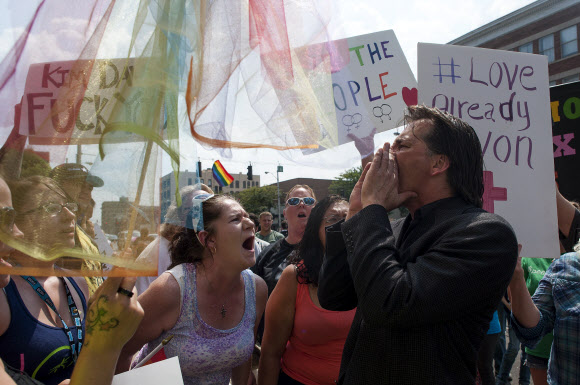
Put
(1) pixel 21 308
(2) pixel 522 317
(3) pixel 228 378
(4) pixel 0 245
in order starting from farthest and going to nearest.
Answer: (3) pixel 228 378, (2) pixel 522 317, (1) pixel 21 308, (4) pixel 0 245

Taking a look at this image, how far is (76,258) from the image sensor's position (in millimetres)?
848

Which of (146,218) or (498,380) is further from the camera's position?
(498,380)

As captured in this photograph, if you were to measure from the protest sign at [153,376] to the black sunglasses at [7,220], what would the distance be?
26.9 inches

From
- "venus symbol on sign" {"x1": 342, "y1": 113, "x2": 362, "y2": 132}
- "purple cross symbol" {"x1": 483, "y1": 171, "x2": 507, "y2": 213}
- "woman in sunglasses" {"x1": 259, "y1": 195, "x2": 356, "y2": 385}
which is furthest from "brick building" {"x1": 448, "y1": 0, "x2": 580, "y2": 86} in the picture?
"venus symbol on sign" {"x1": 342, "y1": 113, "x2": 362, "y2": 132}

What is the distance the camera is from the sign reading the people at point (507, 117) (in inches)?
86.6

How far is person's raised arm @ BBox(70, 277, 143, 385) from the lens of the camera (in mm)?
1115

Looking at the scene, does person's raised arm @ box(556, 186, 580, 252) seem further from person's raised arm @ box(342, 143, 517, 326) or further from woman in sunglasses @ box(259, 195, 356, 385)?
person's raised arm @ box(342, 143, 517, 326)

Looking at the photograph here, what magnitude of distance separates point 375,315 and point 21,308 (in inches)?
50.2

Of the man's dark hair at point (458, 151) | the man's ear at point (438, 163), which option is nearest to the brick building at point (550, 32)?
the man's dark hair at point (458, 151)

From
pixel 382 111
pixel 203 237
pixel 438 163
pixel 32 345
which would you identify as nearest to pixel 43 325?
pixel 32 345

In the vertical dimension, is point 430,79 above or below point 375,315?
above

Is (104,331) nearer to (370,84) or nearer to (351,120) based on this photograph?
(351,120)

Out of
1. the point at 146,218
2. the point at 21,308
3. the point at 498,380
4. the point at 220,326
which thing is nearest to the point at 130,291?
the point at 146,218

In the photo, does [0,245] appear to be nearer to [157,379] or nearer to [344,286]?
[157,379]
